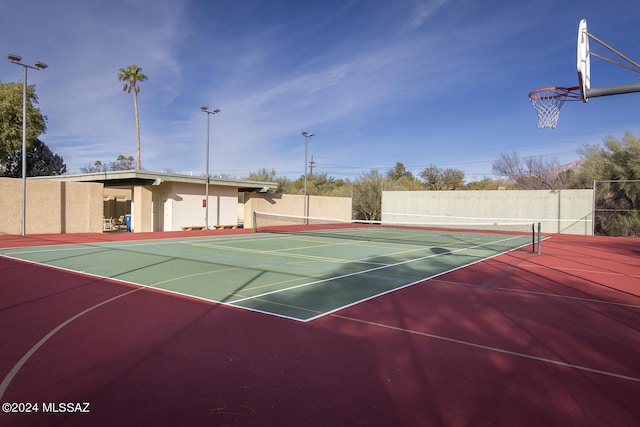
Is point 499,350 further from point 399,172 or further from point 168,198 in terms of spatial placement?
point 399,172

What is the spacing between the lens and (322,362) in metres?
4.79

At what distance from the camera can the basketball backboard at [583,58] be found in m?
8.16

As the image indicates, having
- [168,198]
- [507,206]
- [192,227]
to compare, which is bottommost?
[192,227]

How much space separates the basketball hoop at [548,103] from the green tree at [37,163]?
1740 inches

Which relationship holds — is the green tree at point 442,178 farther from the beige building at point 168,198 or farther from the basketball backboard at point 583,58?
the basketball backboard at point 583,58

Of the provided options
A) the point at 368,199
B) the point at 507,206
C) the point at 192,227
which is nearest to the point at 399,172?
the point at 368,199

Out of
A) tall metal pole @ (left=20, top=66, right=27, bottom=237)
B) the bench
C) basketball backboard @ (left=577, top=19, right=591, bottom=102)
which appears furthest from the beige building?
basketball backboard @ (left=577, top=19, right=591, bottom=102)

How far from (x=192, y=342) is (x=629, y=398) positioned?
5.05 meters

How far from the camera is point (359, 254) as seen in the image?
15.2 m

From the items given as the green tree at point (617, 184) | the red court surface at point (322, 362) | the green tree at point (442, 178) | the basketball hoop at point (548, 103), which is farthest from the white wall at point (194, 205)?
the green tree at point (442, 178)

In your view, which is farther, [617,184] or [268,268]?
[617,184]

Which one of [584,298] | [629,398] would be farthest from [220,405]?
[584,298]

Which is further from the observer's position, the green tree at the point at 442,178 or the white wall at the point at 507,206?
the green tree at the point at 442,178

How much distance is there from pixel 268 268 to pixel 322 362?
6.77 metres
